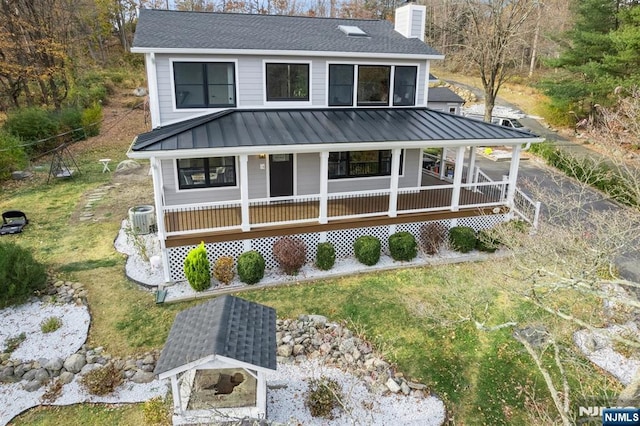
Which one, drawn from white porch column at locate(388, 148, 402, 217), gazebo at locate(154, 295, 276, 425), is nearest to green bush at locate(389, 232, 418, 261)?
white porch column at locate(388, 148, 402, 217)

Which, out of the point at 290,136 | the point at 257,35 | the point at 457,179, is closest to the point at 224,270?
the point at 290,136

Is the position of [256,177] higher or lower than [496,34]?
lower

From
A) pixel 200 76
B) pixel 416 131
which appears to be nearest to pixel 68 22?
pixel 200 76

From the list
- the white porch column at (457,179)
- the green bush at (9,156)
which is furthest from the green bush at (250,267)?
the green bush at (9,156)

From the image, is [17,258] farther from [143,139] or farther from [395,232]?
[395,232]

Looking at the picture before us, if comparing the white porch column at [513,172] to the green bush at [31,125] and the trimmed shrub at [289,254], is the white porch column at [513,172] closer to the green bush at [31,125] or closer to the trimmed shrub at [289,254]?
the trimmed shrub at [289,254]

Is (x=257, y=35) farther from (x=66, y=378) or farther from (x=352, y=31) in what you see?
(x=66, y=378)

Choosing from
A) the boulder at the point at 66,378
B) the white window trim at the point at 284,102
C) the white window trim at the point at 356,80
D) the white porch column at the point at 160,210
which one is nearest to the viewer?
the boulder at the point at 66,378
